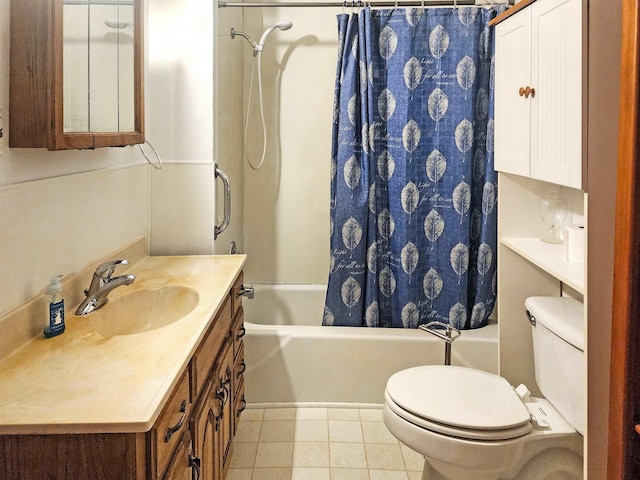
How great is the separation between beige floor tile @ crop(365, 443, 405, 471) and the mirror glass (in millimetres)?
1594

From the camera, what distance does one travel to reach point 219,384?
1.69 metres

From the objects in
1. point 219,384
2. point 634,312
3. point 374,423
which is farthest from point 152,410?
point 374,423

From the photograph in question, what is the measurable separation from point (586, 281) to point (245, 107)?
2439 millimetres

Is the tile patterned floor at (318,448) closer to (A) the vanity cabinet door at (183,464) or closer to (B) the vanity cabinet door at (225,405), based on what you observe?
(B) the vanity cabinet door at (225,405)

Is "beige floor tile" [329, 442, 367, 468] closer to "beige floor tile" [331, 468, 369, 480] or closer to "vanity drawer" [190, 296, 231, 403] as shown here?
"beige floor tile" [331, 468, 369, 480]

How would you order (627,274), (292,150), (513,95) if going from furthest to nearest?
(292,150), (513,95), (627,274)

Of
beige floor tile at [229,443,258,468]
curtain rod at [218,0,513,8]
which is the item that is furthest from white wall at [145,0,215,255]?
beige floor tile at [229,443,258,468]

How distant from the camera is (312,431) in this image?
2.50 metres

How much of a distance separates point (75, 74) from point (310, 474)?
165cm

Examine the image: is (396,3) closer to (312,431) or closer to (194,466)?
(312,431)

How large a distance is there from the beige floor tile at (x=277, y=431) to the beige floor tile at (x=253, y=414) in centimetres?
6

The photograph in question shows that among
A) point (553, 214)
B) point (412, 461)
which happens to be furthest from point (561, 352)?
point (412, 461)

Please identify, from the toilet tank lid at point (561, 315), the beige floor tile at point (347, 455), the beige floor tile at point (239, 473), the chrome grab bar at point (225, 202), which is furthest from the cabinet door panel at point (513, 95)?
the beige floor tile at point (239, 473)

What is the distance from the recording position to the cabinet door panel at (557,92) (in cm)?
146
